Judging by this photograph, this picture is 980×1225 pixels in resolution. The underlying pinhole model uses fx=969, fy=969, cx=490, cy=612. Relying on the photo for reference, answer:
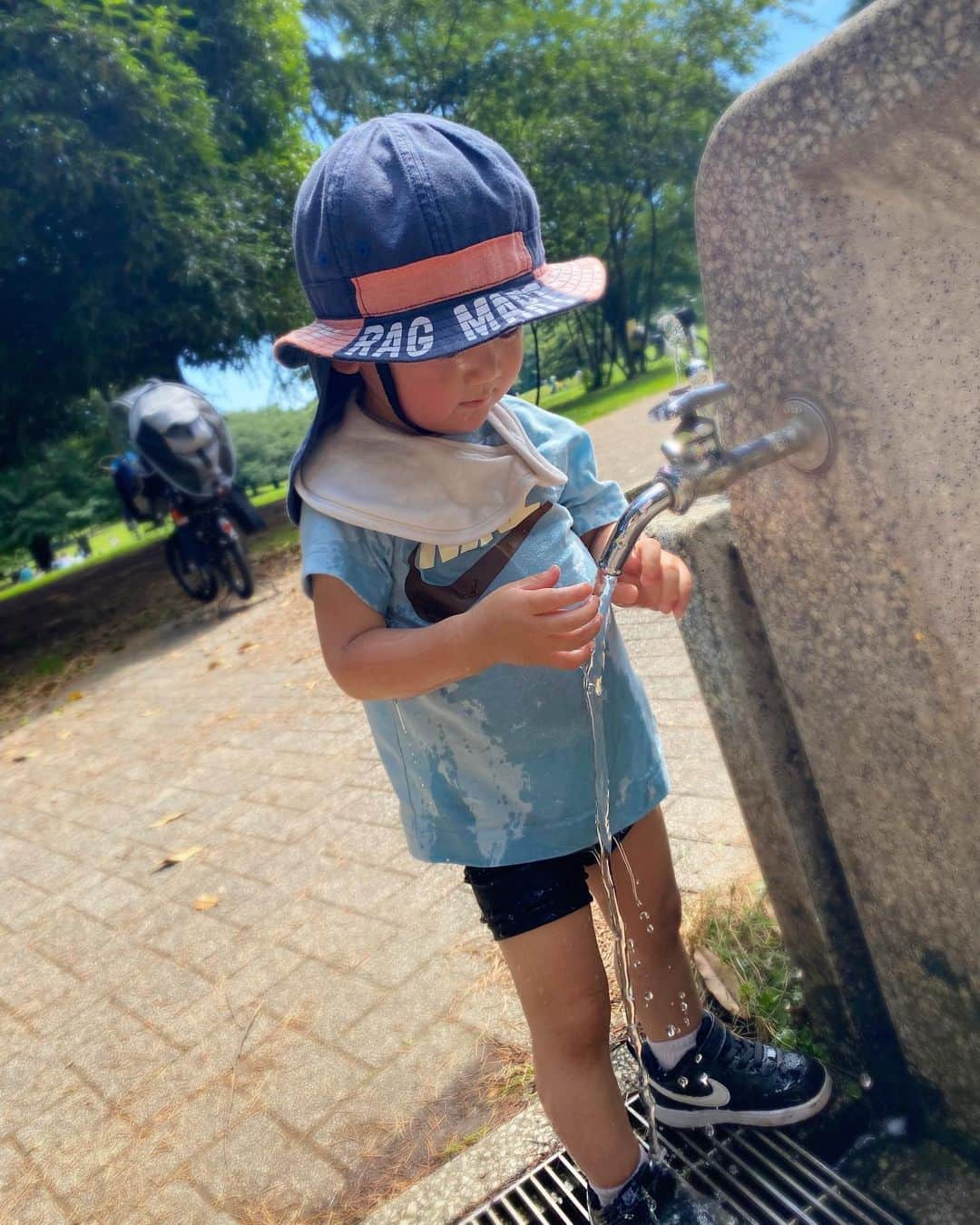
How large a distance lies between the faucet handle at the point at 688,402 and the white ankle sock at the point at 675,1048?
1.15m

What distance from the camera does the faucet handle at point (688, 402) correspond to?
1085mm

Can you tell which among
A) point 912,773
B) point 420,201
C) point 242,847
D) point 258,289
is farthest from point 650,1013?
point 258,289

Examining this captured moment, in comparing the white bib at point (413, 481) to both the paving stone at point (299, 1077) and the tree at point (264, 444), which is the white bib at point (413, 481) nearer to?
the paving stone at point (299, 1077)

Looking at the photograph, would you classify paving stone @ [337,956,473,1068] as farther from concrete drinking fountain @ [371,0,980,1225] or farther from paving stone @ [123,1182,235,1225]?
concrete drinking fountain @ [371,0,980,1225]

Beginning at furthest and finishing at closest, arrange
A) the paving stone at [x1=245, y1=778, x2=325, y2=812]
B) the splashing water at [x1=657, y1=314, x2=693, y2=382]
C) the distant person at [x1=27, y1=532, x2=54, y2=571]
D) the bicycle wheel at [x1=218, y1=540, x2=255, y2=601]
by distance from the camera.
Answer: the distant person at [x1=27, y1=532, x2=54, y2=571] < the bicycle wheel at [x1=218, y1=540, x2=255, y2=601] < the paving stone at [x1=245, y1=778, x2=325, y2=812] < the splashing water at [x1=657, y1=314, x2=693, y2=382]

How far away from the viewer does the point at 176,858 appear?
381cm

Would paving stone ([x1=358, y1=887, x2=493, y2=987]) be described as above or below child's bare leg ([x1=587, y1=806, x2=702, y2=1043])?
below

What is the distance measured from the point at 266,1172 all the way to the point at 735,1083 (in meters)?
1.04

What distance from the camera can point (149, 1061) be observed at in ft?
8.37

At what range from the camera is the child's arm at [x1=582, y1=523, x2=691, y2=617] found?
56.4 inches

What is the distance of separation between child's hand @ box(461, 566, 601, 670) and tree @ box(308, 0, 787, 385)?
22.4m

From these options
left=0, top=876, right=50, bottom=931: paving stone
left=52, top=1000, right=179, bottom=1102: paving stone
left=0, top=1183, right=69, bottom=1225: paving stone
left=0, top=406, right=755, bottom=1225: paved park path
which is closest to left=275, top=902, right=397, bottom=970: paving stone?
left=0, top=406, right=755, bottom=1225: paved park path

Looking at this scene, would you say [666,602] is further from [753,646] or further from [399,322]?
[399,322]

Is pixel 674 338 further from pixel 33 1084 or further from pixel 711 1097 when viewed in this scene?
pixel 33 1084
